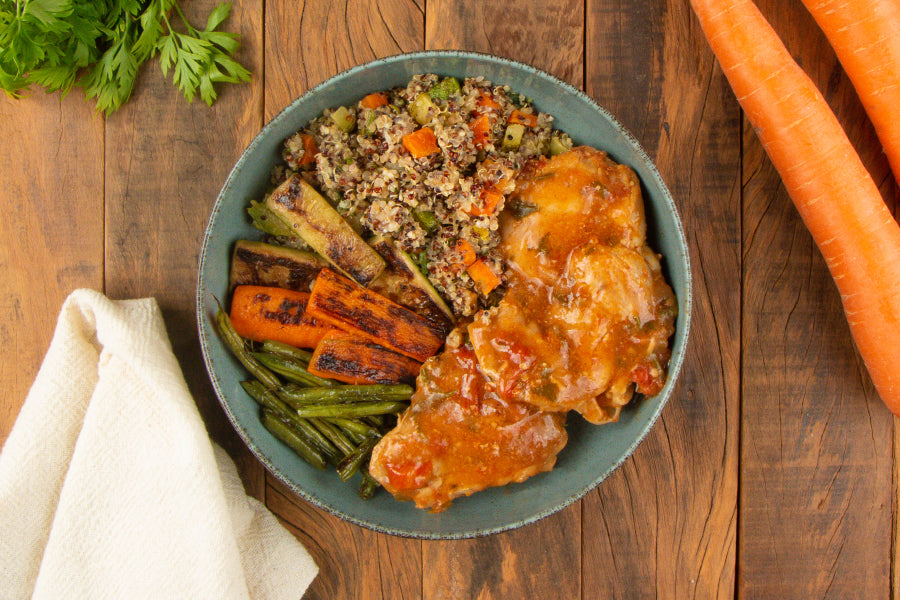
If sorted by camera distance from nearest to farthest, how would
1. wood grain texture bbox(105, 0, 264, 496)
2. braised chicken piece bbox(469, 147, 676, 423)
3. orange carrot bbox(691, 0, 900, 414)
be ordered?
braised chicken piece bbox(469, 147, 676, 423) → orange carrot bbox(691, 0, 900, 414) → wood grain texture bbox(105, 0, 264, 496)

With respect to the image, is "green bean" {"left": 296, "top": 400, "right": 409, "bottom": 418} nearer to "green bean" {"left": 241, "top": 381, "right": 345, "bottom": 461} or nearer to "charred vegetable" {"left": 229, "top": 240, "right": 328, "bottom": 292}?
"green bean" {"left": 241, "top": 381, "right": 345, "bottom": 461}

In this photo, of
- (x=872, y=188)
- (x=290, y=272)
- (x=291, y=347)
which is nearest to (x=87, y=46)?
(x=290, y=272)

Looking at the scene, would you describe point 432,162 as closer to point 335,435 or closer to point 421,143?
point 421,143

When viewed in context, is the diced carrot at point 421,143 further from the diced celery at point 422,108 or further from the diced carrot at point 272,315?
the diced carrot at point 272,315

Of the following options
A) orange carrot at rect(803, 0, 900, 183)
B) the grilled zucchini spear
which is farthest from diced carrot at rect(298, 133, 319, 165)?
orange carrot at rect(803, 0, 900, 183)

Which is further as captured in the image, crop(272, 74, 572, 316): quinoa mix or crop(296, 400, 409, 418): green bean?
crop(296, 400, 409, 418): green bean

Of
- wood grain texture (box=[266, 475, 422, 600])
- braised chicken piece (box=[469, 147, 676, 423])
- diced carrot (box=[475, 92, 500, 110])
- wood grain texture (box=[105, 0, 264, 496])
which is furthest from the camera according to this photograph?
wood grain texture (box=[266, 475, 422, 600])

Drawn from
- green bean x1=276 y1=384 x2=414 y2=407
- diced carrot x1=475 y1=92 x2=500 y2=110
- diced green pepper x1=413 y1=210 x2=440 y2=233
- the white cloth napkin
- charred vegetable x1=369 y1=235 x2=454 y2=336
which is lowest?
the white cloth napkin
